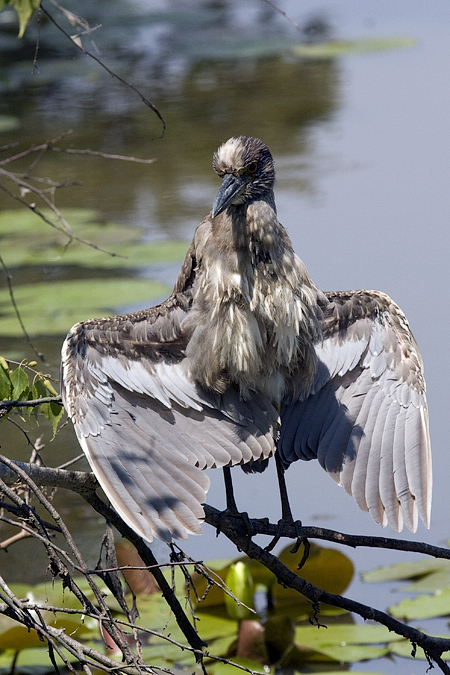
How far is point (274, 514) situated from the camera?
4.91 m

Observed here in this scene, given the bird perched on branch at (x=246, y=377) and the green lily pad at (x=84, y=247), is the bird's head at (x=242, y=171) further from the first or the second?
the green lily pad at (x=84, y=247)

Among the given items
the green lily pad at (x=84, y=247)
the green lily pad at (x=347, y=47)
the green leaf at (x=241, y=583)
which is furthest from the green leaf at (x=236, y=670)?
the green lily pad at (x=347, y=47)

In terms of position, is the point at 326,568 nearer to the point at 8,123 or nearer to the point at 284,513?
the point at 284,513

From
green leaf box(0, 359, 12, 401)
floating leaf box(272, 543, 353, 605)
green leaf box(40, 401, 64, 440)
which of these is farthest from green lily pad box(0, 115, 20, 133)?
green leaf box(0, 359, 12, 401)

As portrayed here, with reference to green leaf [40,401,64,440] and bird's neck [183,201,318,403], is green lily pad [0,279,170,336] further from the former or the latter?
green leaf [40,401,64,440]

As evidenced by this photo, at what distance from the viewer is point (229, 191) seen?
286cm

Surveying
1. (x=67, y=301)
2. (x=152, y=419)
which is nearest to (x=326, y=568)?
(x=152, y=419)

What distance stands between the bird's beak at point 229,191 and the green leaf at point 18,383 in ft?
2.42

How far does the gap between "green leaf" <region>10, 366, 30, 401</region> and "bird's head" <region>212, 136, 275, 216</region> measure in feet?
2.43

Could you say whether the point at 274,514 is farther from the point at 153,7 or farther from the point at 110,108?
the point at 153,7

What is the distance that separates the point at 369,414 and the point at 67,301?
427 cm

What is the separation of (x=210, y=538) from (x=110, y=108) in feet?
27.7

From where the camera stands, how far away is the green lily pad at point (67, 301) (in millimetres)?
6641

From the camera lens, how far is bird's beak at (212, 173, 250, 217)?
2.83 meters
